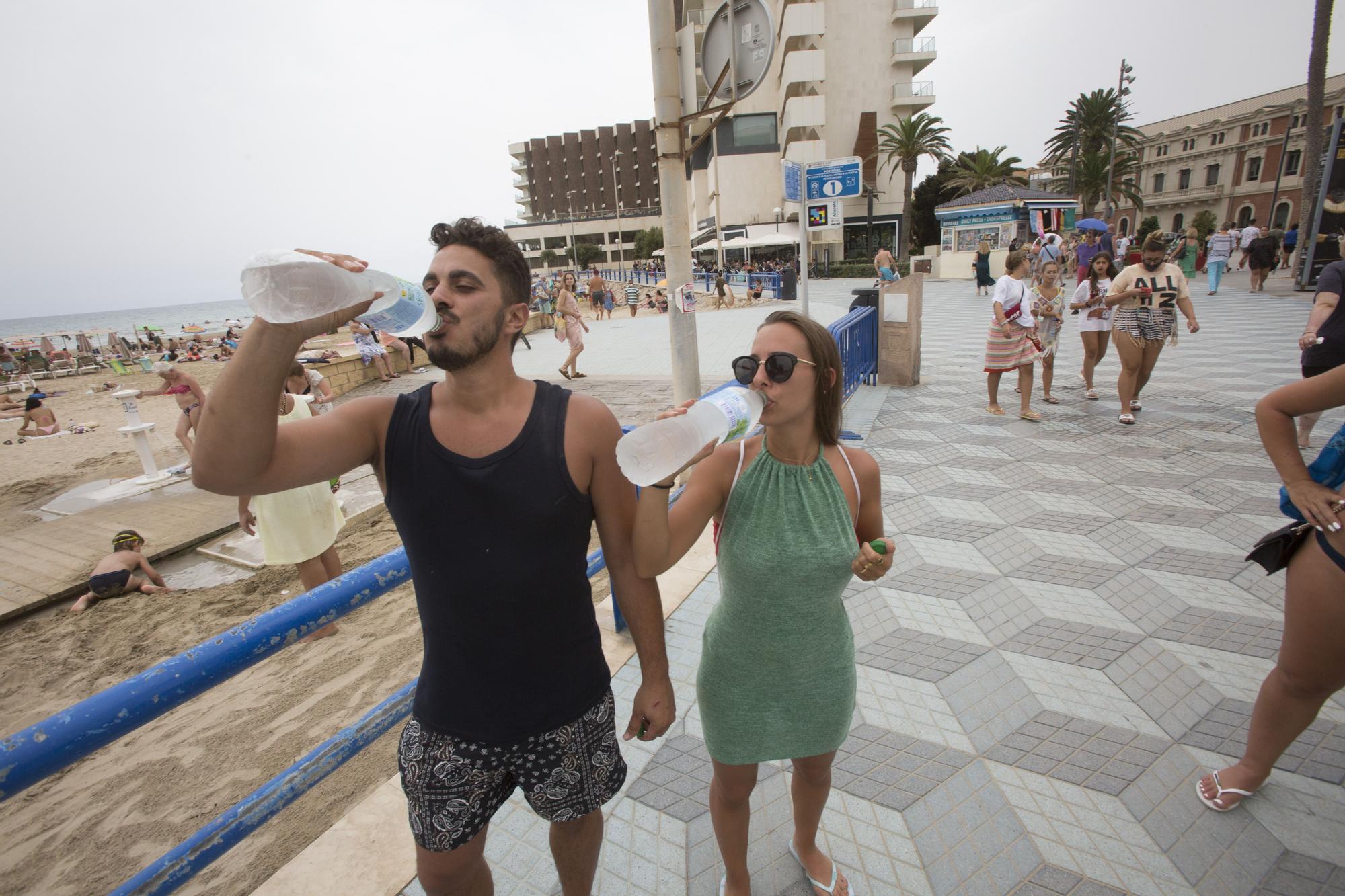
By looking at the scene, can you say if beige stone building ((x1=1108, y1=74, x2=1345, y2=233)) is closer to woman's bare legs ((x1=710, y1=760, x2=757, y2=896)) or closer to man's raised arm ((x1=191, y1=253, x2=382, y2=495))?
woman's bare legs ((x1=710, y1=760, x2=757, y2=896))

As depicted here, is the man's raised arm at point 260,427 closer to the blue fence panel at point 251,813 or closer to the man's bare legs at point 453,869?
the blue fence panel at point 251,813

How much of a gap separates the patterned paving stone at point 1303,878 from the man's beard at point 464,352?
2.93 m

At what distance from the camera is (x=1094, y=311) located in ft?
23.8

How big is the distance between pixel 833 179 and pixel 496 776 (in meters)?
6.99

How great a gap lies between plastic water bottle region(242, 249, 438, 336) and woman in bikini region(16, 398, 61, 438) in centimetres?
1849

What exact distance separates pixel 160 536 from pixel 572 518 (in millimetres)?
7880

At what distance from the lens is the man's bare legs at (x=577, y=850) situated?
1.75 meters

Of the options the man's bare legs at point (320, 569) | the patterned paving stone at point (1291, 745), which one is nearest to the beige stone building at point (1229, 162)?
the patterned paving stone at point (1291, 745)

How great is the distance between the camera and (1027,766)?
2457 mm

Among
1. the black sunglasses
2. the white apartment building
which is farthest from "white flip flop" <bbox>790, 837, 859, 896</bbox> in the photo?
the white apartment building

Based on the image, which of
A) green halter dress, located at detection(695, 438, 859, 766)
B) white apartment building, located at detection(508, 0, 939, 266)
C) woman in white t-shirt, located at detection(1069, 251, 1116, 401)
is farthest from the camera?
white apartment building, located at detection(508, 0, 939, 266)

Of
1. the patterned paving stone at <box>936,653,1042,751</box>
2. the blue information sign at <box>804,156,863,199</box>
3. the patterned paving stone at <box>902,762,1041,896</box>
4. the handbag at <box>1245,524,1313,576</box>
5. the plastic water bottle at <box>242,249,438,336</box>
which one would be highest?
the blue information sign at <box>804,156,863,199</box>

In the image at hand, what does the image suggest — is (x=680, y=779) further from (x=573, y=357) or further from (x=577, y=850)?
(x=573, y=357)

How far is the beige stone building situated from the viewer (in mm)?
47938
